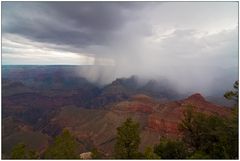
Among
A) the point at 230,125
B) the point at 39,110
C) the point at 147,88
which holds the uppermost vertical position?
the point at 230,125

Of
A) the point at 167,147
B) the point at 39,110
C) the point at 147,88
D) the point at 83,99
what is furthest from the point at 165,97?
the point at 167,147

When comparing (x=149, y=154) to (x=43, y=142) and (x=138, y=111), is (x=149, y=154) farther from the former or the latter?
(x=138, y=111)

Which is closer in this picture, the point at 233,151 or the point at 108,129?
the point at 233,151

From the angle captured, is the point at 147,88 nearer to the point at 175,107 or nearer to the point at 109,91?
the point at 109,91

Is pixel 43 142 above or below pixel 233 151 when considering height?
below

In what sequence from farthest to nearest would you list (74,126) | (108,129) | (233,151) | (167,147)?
(74,126), (108,129), (167,147), (233,151)

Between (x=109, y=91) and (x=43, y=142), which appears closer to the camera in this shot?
(x=43, y=142)

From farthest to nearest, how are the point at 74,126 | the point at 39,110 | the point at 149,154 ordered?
the point at 39,110, the point at 74,126, the point at 149,154

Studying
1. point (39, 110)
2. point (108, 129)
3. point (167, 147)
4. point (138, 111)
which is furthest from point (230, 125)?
point (39, 110)

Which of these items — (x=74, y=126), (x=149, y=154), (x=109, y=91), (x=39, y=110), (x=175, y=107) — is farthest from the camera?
(x=109, y=91)
